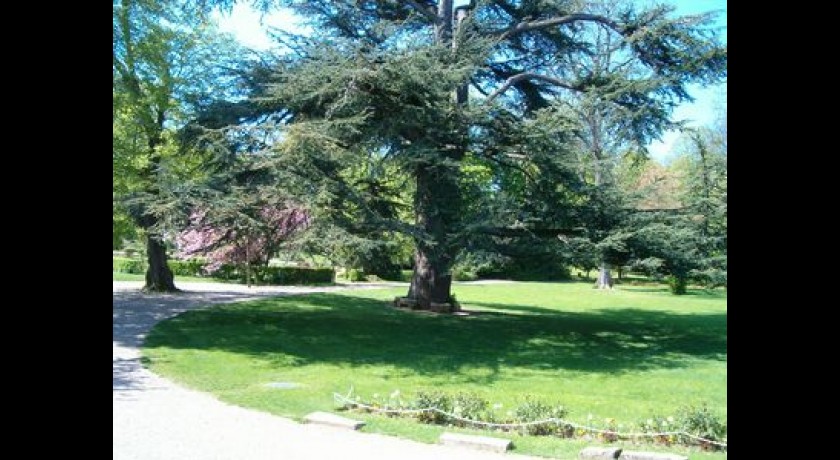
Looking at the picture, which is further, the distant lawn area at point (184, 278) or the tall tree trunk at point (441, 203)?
the distant lawn area at point (184, 278)

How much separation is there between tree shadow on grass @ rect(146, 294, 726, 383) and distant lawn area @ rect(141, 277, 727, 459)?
1.4 inches

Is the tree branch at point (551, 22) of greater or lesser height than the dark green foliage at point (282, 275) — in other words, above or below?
above

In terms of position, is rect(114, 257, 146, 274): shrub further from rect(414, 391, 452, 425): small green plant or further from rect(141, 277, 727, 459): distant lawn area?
rect(414, 391, 452, 425): small green plant

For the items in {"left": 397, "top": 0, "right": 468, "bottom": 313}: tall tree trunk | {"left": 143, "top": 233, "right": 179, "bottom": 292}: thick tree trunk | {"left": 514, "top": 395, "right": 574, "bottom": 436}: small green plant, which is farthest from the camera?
{"left": 143, "top": 233, "right": 179, "bottom": 292}: thick tree trunk

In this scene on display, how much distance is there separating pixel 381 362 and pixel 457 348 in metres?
2.28

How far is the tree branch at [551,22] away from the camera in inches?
Answer: 715

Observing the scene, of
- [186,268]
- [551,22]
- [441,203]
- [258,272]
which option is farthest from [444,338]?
[186,268]

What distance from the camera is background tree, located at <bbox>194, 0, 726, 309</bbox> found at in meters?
14.2

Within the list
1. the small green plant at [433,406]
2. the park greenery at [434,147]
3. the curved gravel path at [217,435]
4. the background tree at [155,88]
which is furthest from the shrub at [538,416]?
the background tree at [155,88]

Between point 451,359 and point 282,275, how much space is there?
23.2 m

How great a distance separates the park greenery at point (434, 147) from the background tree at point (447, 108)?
0.17ft

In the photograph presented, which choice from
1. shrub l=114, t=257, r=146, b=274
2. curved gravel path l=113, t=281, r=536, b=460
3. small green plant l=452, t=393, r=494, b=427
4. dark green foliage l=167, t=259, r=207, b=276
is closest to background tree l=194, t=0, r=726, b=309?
curved gravel path l=113, t=281, r=536, b=460

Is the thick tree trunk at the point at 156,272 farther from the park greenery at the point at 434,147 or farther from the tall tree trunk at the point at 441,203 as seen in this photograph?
the tall tree trunk at the point at 441,203

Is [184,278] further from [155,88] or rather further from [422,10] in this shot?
[422,10]
